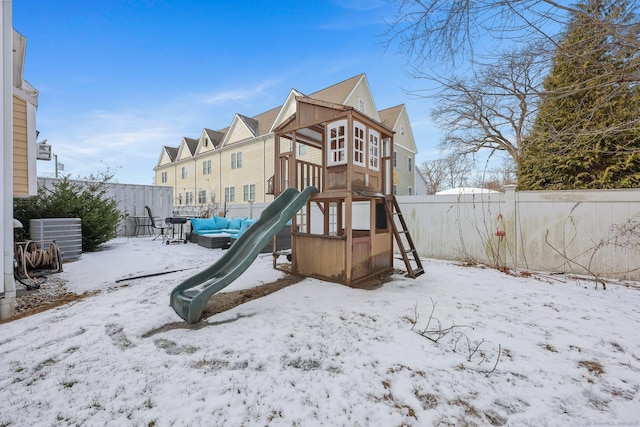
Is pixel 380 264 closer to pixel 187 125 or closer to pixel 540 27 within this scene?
pixel 540 27

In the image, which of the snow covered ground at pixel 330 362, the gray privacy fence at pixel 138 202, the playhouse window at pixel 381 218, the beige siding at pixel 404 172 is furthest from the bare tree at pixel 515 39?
the beige siding at pixel 404 172

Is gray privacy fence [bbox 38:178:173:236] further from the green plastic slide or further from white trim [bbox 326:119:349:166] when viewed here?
white trim [bbox 326:119:349:166]

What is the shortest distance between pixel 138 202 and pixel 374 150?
11.8m

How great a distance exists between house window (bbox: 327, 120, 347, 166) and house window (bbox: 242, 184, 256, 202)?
40.2ft

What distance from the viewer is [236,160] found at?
17.2 metres

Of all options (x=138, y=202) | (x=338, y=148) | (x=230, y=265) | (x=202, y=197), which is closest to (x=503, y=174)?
(x=338, y=148)

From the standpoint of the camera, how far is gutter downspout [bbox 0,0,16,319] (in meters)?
2.99

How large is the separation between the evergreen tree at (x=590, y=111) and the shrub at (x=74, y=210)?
9365mm

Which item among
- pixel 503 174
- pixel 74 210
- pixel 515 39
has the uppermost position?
pixel 503 174

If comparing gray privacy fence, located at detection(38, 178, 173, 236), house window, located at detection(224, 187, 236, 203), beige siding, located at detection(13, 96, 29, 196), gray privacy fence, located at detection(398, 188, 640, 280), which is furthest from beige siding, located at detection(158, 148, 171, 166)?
gray privacy fence, located at detection(398, 188, 640, 280)

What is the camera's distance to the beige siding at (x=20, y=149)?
423 cm

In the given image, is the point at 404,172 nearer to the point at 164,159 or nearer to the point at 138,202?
the point at 138,202

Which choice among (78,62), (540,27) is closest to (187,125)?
(78,62)

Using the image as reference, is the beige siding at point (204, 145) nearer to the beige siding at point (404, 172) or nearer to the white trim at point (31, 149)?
the beige siding at point (404, 172)
